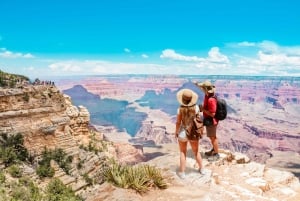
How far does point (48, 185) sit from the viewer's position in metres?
25.8

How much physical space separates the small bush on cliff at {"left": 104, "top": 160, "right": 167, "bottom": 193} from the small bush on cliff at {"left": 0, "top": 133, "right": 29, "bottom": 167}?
19288 mm

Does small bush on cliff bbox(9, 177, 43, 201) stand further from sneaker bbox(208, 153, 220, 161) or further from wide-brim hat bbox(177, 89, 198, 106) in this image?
wide-brim hat bbox(177, 89, 198, 106)

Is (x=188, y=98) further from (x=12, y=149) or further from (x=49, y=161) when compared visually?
(x=49, y=161)

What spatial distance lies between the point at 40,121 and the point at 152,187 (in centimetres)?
2249

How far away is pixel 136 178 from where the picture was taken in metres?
8.83

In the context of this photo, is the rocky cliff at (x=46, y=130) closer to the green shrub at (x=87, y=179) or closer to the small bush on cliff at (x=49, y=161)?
the green shrub at (x=87, y=179)

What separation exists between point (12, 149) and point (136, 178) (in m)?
20.7

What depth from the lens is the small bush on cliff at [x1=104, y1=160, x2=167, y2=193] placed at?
877 cm

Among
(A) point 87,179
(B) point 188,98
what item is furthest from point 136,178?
(A) point 87,179

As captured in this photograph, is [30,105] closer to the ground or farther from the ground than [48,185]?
farther from the ground

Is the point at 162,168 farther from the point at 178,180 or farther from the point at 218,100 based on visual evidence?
the point at 218,100

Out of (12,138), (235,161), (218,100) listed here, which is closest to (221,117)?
(218,100)

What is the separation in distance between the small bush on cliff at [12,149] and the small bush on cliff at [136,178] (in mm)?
19288

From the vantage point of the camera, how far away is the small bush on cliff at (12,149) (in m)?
26.8
